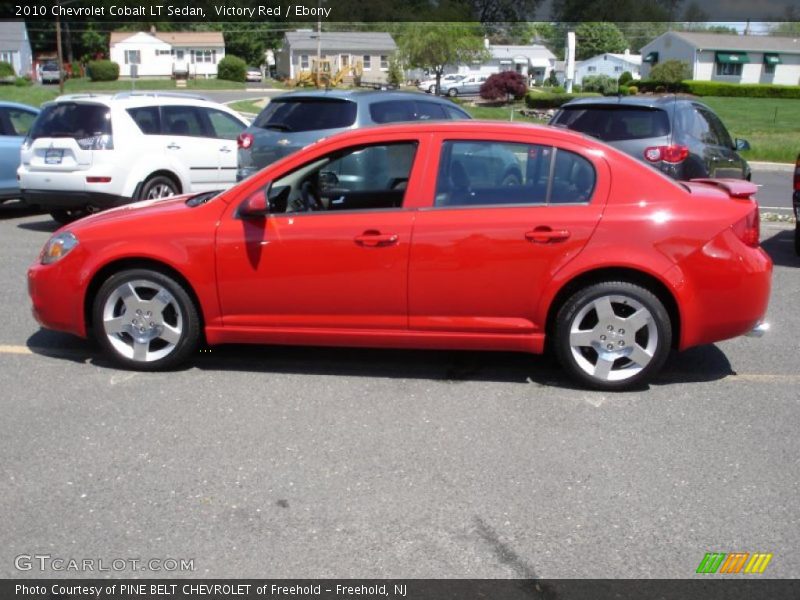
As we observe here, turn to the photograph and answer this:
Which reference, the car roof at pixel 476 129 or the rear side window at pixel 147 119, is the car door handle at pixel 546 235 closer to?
the car roof at pixel 476 129

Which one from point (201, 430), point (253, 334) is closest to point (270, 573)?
point (201, 430)

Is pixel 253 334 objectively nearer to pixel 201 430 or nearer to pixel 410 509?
pixel 201 430

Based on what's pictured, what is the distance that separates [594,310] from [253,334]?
2165mm

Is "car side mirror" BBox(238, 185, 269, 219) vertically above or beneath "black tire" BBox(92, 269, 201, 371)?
above

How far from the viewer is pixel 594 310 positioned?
5.43m

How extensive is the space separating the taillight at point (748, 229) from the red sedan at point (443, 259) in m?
0.01

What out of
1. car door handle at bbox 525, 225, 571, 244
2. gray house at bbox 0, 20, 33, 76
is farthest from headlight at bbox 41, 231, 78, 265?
gray house at bbox 0, 20, 33, 76

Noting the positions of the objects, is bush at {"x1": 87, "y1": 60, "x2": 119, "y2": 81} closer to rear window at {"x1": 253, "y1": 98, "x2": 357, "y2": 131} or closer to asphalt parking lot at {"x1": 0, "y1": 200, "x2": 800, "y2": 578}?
rear window at {"x1": 253, "y1": 98, "x2": 357, "y2": 131}

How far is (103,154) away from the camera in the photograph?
10891 millimetres

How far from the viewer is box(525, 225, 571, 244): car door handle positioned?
17.5 feet

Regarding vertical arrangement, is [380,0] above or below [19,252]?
above

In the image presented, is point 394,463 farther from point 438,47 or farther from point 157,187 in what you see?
point 438,47

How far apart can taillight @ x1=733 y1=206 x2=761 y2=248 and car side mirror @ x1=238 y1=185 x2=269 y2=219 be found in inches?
114

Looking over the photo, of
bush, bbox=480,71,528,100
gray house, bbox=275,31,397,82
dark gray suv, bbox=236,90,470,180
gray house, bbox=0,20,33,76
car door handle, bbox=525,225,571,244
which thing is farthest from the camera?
gray house, bbox=0,20,33,76
